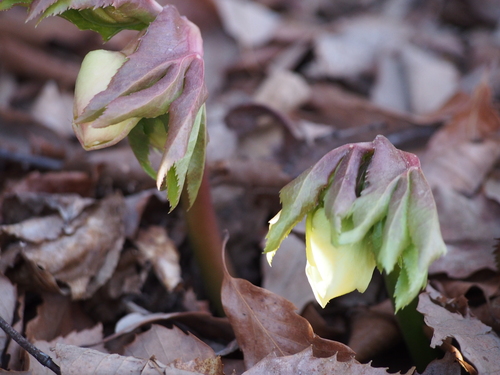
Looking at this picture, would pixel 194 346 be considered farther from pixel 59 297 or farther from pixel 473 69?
pixel 473 69

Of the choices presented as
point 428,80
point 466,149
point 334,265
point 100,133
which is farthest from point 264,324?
point 428,80

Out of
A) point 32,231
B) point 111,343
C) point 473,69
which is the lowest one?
point 473,69

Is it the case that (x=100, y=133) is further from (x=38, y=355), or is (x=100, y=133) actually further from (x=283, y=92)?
(x=283, y=92)

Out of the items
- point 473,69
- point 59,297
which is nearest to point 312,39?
point 473,69

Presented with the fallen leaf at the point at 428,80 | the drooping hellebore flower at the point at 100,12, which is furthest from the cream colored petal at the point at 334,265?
the fallen leaf at the point at 428,80

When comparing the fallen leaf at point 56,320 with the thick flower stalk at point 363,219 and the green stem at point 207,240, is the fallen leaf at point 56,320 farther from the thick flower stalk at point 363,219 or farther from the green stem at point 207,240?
the thick flower stalk at point 363,219
